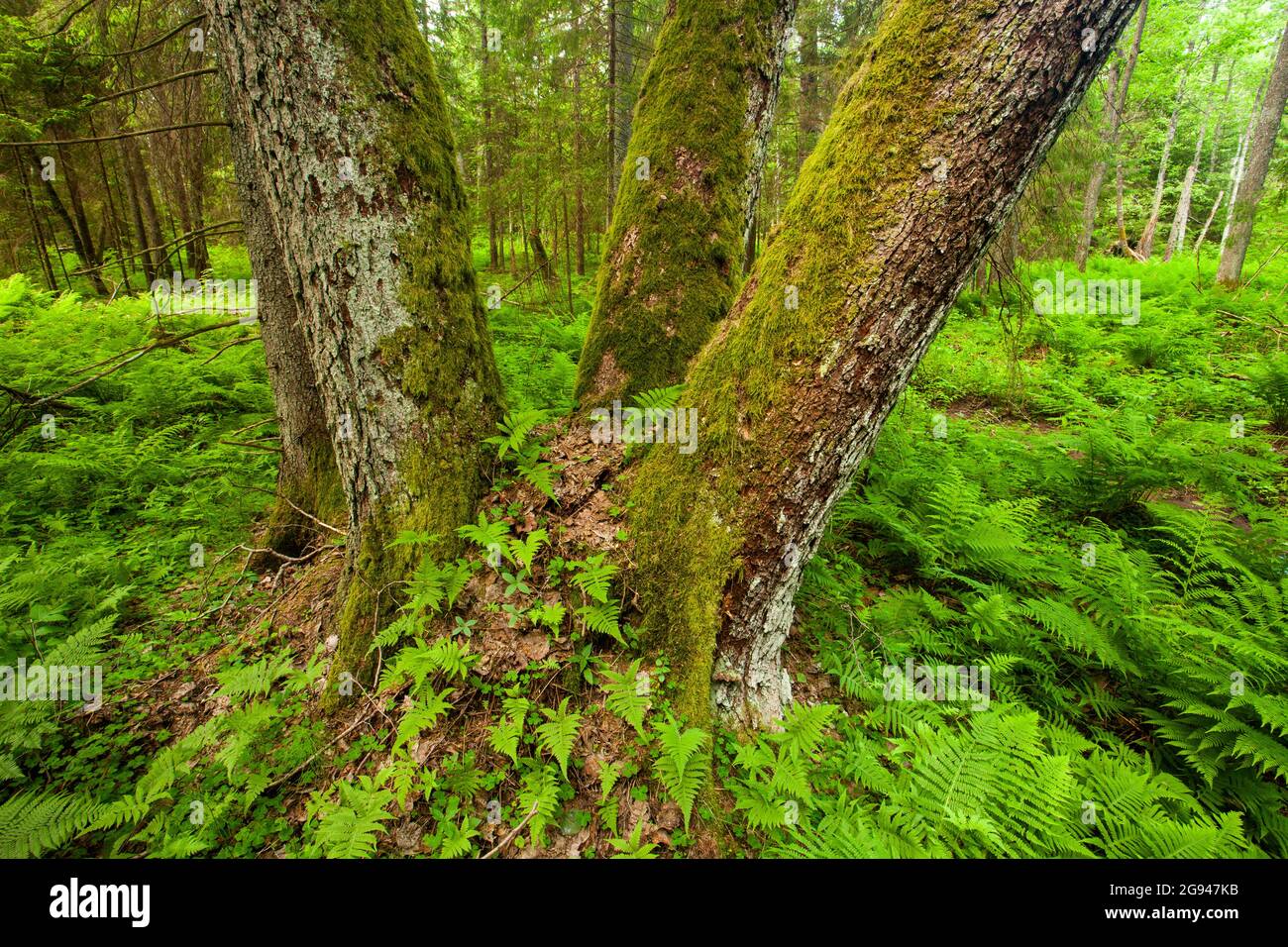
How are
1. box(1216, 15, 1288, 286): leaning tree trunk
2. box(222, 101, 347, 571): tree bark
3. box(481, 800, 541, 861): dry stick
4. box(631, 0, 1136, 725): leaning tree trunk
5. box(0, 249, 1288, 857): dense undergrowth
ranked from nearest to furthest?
box(631, 0, 1136, 725): leaning tree trunk, box(481, 800, 541, 861): dry stick, box(0, 249, 1288, 857): dense undergrowth, box(222, 101, 347, 571): tree bark, box(1216, 15, 1288, 286): leaning tree trunk

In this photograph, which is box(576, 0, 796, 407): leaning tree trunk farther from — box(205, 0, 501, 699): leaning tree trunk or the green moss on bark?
box(205, 0, 501, 699): leaning tree trunk

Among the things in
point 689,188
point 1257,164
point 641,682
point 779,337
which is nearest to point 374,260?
point 689,188

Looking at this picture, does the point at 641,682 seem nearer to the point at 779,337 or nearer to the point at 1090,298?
the point at 779,337

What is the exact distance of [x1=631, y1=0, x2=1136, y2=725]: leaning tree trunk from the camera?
1.69 meters

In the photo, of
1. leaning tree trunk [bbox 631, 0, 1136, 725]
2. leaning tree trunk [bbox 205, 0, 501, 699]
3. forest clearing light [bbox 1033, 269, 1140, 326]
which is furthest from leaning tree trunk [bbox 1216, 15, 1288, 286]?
leaning tree trunk [bbox 205, 0, 501, 699]

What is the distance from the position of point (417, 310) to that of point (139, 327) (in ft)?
23.9

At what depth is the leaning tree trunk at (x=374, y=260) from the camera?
2.23 metres

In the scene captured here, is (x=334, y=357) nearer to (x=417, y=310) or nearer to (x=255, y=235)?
(x=417, y=310)

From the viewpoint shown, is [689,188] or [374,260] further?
[689,188]

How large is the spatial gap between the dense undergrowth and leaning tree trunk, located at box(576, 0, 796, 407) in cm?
53

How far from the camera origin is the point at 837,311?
1.98 metres

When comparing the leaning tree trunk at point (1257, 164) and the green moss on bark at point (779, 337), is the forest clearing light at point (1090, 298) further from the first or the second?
the green moss on bark at point (779, 337)

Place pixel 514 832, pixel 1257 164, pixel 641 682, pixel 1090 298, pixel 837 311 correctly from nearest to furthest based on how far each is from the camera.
Result: pixel 837 311 → pixel 514 832 → pixel 641 682 → pixel 1257 164 → pixel 1090 298

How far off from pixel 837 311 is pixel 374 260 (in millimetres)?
2098
